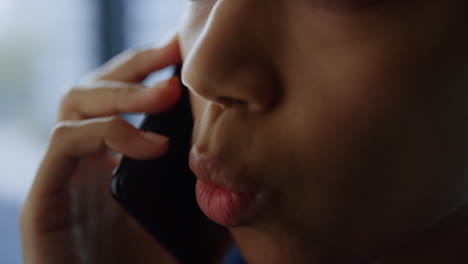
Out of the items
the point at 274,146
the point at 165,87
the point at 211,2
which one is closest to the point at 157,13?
the point at 165,87

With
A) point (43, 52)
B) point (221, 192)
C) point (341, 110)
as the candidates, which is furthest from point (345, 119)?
point (43, 52)

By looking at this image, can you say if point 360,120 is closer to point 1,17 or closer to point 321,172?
point 321,172

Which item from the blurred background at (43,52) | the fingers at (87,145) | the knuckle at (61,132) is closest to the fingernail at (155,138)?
the fingers at (87,145)

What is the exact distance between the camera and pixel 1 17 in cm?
115

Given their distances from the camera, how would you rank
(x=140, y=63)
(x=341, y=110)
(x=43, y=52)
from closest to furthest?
(x=341, y=110), (x=140, y=63), (x=43, y=52)

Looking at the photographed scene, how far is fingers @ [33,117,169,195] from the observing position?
508 millimetres

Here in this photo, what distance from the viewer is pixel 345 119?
0.29 m

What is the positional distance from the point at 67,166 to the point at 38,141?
0.58 metres

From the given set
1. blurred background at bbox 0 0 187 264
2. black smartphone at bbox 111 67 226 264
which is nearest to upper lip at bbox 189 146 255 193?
black smartphone at bbox 111 67 226 264

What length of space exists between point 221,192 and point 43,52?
4.15 feet

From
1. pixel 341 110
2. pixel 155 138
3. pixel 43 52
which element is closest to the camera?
pixel 341 110

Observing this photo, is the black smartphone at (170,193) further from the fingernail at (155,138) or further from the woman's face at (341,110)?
the woman's face at (341,110)

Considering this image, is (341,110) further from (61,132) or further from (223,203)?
(61,132)

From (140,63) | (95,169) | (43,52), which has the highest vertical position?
(140,63)
